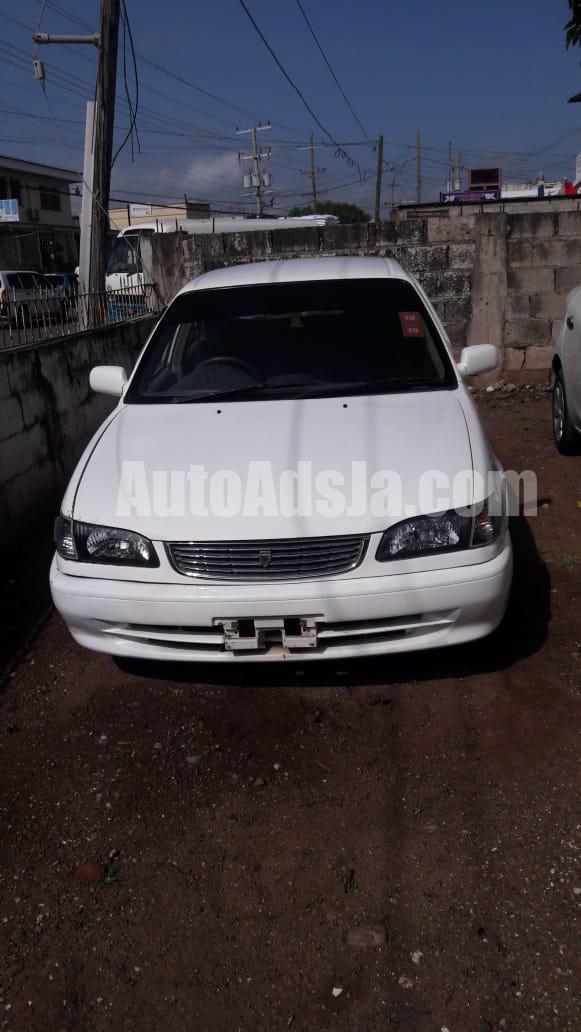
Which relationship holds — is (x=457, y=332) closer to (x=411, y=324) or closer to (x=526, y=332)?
(x=526, y=332)

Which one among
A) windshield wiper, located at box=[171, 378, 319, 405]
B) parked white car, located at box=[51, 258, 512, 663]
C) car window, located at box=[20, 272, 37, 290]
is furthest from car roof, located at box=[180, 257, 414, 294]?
car window, located at box=[20, 272, 37, 290]

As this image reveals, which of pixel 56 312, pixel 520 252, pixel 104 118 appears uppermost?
pixel 104 118

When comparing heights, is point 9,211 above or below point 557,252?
above

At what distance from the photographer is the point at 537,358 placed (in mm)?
8852

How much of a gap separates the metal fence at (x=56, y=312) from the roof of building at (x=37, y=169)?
34.4 m

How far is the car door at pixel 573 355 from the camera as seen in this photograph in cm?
549

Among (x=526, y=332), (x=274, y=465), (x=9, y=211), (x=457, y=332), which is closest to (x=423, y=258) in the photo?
(x=457, y=332)

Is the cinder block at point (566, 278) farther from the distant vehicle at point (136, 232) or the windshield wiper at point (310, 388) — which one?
the distant vehicle at point (136, 232)

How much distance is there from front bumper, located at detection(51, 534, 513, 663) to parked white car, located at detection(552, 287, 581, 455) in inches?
117

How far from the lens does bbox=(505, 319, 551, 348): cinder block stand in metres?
8.70

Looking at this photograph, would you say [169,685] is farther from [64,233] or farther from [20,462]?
[64,233]

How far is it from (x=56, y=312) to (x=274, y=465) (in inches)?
140

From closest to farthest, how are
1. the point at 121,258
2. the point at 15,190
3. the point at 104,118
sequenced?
1. the point at 104,118
2. the point at 121,258
3. the point at 15,190

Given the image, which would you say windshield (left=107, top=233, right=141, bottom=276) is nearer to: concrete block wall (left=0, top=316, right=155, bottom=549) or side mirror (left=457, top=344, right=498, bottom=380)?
concrete block wall (left=0, top=316, right=155, bottom=549)
